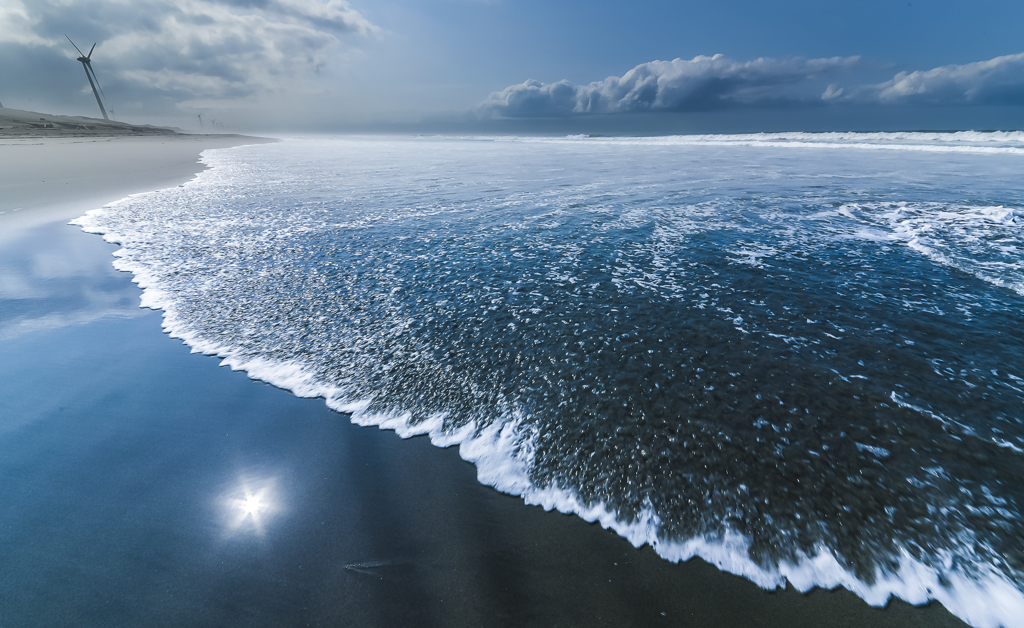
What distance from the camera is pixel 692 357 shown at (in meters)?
3.91

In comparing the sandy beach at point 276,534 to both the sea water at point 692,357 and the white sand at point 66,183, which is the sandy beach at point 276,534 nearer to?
the sea water at point 692,357

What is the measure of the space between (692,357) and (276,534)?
361 centimetres

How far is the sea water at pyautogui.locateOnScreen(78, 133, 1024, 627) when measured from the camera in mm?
2363

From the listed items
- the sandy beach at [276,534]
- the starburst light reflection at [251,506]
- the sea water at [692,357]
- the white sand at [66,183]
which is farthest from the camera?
the white sand at [66,183]

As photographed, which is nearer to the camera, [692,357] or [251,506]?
[251,506]

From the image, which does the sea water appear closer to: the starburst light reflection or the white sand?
the starburst light reflection

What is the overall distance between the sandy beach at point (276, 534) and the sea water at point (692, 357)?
18 cm

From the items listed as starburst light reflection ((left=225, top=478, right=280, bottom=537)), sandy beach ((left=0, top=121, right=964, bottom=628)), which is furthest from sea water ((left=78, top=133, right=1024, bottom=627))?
starburst light reflection ((left=225, top=478, right=280, bottom=537))

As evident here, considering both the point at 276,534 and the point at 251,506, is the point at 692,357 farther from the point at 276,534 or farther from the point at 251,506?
the point at 251,506

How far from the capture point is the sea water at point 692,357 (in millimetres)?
2363

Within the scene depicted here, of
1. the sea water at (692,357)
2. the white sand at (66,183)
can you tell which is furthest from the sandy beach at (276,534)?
the white sand at (66,183)

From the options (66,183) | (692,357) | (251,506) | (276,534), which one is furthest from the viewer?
(66,183)

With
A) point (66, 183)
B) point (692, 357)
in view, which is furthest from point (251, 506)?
point (66, 183)

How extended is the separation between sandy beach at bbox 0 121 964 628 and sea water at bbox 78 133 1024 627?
0.18m
